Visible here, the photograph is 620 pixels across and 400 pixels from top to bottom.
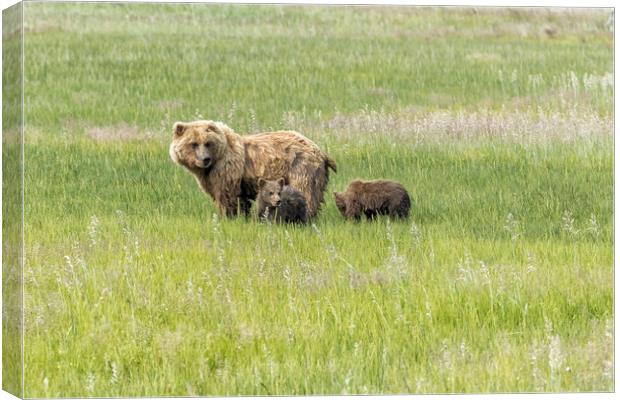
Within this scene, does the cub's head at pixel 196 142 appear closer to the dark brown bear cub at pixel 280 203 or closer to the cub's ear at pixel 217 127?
the cub's ear at pixel 217 127

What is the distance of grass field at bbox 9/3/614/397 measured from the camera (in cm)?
1052

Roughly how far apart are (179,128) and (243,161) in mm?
956

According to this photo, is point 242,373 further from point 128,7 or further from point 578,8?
point 578,8

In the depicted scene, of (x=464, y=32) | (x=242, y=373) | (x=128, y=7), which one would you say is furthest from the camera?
(x=464, y=32)

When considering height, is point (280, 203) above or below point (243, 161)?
below

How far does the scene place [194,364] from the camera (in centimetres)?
1035

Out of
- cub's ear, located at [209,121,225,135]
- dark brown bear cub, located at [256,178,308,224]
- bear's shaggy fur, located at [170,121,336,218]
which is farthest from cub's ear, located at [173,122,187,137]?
dark brown bear cub, located at [256,178,308,224]

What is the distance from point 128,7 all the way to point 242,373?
2.84m

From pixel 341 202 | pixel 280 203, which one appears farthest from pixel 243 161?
pixel 341 202

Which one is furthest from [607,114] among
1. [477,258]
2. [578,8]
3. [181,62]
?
[181,62]

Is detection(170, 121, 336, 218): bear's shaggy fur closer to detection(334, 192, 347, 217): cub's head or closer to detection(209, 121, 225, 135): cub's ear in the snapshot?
detection(209, 121, 225, 135): cub's ear

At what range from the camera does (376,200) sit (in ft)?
38.7

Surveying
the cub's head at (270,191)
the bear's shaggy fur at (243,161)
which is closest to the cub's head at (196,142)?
the bear's shaggy fur at (243,161)

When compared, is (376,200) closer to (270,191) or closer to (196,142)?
(270,191)
